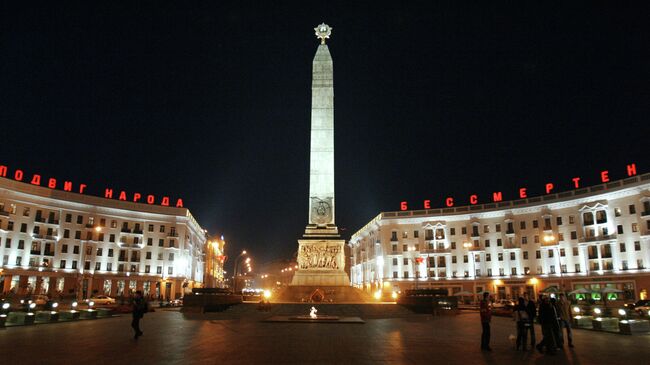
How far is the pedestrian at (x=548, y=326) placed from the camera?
1312cm

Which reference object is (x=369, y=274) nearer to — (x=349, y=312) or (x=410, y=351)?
(x=349, y=312)

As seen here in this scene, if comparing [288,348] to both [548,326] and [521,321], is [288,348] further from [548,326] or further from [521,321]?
[548,326]

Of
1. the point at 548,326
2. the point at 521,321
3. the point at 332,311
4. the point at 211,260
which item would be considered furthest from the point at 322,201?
the point at 211,260

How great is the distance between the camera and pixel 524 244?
71.7m

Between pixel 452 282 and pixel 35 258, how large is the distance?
63.1 metres

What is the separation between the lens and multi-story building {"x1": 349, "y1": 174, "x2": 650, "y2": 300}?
193 feet

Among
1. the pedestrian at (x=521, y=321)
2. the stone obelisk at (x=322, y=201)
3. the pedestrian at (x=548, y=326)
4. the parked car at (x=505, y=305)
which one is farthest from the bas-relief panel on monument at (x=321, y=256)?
the pedestrian at (x=548, y=326)

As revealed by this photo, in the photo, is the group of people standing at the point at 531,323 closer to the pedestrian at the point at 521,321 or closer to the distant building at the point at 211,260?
the pedestrian at the point at 521,321

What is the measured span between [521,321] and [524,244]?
6323cm

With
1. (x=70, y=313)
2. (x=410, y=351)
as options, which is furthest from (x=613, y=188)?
(x=70, y=313)

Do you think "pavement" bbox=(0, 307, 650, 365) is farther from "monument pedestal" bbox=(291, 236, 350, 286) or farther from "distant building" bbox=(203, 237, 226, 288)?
"distant building" bbox=(203, 237, 226, 288)

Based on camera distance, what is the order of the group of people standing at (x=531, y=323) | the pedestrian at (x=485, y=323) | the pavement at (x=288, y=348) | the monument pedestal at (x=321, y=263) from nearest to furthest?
the pavement at (x=288, y=348) < the group of people standing at (x=531, y=323) < the pedestrian at (x=485, y=323) < the monument pedestal at (x=321, y=263)

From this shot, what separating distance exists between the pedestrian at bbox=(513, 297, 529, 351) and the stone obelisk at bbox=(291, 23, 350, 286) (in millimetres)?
28909

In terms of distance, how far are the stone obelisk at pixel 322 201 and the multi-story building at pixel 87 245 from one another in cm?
3031
